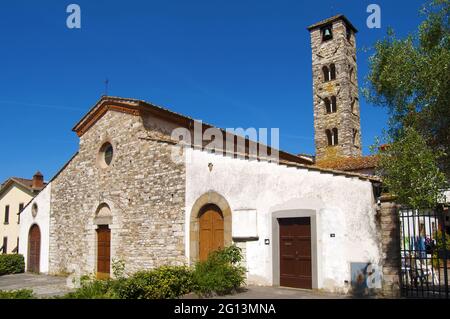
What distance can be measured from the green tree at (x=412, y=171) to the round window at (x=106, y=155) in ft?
40.1

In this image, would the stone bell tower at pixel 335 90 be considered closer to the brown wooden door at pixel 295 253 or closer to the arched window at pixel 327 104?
the arched window at pixel 327 104

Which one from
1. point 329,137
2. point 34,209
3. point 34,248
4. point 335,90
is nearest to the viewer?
point 34,248

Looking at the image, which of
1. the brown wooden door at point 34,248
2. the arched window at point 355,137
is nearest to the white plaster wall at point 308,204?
the brown wooden door at point 34,248

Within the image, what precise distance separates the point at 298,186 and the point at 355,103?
20546 mm

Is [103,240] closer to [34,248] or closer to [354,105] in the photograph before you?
[34,248]

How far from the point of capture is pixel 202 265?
1171 centimetres

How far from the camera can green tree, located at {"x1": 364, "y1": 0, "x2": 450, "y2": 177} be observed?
8305mm

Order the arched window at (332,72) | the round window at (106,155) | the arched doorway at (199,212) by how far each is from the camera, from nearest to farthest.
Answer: the arched doorway at (199,212), the round window at (106,155), the arched window at (332,72)

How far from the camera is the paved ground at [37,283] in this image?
1390cm

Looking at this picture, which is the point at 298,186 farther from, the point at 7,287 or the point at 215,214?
the point at 7,287

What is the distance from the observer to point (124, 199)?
16.4 m

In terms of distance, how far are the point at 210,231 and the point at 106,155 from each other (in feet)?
23.6

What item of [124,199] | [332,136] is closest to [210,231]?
[124,199]
